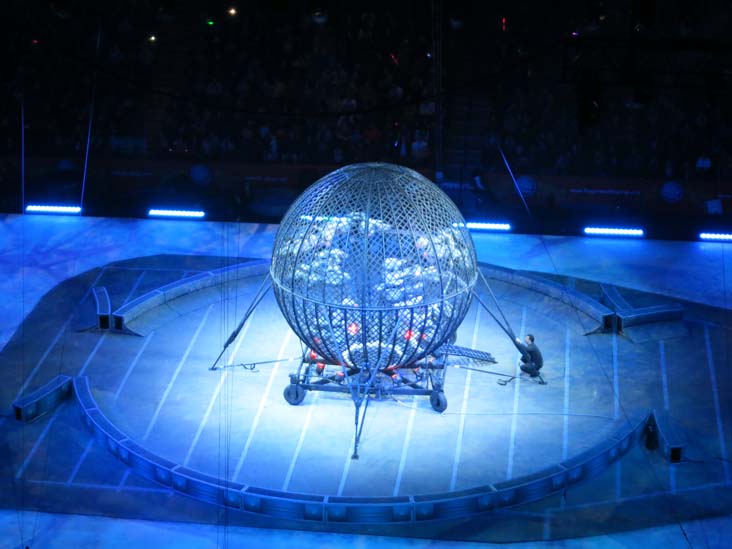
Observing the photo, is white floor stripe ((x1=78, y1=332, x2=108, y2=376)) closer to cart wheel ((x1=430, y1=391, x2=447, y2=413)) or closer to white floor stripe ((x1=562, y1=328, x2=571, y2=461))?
cart wheel ((x1=430, y1=391, x2=447, y2=413))

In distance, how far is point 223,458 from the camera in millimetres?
15031

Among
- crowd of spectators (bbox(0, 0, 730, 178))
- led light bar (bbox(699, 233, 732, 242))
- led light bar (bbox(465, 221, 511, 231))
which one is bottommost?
led light bar (bbox(699, 233, 732, 242))

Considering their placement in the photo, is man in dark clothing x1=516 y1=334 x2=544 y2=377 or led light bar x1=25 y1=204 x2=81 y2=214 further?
led light bar x1=25 y1=204 x2=81 y2=214

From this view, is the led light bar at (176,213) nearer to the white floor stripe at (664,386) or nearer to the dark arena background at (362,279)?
the dark arena background at (362,279)

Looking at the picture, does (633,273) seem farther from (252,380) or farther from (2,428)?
(2,428)

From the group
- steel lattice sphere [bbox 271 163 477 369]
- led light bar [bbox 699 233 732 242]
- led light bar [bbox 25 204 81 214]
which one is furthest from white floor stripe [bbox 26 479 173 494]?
led light bar [bbox 699 233 732 242]

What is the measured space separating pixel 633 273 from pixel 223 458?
8953 millimetres

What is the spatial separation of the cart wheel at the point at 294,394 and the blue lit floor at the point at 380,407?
12cm

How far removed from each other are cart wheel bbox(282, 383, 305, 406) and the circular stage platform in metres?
0.12

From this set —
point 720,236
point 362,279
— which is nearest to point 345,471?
point 362,279

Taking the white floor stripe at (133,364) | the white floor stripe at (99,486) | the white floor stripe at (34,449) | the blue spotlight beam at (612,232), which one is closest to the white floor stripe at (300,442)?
the white floor stripe at (99,486)

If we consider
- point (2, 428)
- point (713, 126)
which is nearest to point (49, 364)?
point (2, 428)

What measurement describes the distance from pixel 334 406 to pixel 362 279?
7.66 ft

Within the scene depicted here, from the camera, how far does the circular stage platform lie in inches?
572
